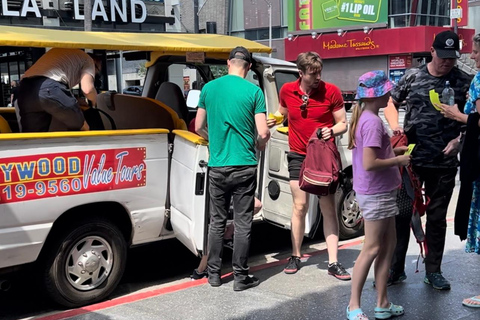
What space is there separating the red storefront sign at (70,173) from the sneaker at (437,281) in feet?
8.17

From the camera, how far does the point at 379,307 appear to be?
14.4 ft

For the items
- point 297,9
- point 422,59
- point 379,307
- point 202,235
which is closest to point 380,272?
point 379,307

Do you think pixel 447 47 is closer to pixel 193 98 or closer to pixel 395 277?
pixel 395 277

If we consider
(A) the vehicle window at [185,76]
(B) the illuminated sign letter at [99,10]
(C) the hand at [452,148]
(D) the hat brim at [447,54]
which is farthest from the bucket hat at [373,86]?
(B) the illuminated sign letter at [99,10]

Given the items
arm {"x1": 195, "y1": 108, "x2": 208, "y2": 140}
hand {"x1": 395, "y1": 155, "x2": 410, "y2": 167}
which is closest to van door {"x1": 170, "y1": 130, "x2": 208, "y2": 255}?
arm {"x1": 195, "y1": 108, "x2": 208, "y2": 140}

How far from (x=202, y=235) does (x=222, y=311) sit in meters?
0.71

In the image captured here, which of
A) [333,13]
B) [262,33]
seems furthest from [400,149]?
[262,33]

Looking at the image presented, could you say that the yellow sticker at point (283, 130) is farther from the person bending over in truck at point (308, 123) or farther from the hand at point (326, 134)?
the hand at point (326, 134)

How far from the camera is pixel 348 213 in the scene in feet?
22.3

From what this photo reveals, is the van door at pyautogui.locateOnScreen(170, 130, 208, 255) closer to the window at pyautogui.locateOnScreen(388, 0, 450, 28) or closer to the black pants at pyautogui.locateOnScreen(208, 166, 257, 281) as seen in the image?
the black pants at pyautogui.locateOnScreen(208, 166, 257, 281)

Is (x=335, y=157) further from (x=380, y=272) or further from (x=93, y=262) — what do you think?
(x=93, y=262)

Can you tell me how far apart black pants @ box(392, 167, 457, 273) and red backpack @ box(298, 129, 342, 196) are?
2.10ft

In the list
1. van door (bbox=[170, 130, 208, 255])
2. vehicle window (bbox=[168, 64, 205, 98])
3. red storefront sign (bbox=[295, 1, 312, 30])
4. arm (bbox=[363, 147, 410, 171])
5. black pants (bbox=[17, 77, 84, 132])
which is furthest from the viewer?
red storefront sign (bbox=[295, 1, 312, 30])

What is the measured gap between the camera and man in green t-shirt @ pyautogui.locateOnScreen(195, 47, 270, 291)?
5.06 meters
